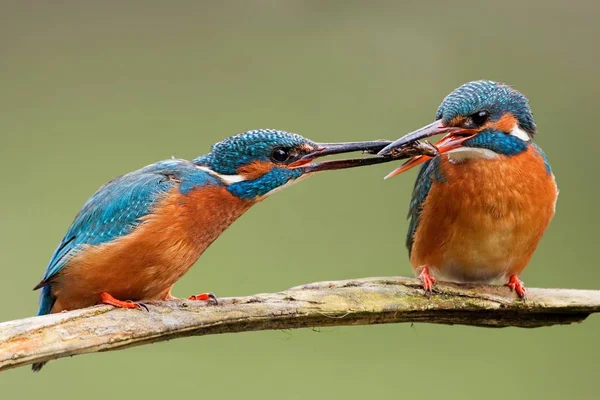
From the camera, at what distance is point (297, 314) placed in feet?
6.83

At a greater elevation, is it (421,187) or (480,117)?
(480,117)

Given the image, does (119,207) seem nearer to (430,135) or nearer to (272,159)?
(272,159)

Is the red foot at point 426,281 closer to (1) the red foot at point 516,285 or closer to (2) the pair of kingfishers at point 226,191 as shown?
(2) the pair of kingfishers at point 226,191

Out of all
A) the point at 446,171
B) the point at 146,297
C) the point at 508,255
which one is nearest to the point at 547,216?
the point at 508,255

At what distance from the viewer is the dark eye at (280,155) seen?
2088mm

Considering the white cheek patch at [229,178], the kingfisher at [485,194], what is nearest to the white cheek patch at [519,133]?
the kingfisher at [485,194]

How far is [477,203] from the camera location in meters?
2.42

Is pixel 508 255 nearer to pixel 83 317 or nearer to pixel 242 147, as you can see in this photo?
pixel 242 147

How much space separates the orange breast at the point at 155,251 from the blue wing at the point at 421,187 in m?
0.68

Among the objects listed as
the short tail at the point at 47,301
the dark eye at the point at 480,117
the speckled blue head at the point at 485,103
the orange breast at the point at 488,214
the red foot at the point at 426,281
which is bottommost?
the red foot at the point at 426,281

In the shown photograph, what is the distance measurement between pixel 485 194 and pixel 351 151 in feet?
1.79

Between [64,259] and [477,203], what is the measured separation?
1.20 m

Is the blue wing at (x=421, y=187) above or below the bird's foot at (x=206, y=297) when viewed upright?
above

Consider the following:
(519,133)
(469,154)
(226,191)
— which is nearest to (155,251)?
(226,191)
